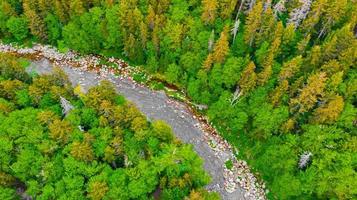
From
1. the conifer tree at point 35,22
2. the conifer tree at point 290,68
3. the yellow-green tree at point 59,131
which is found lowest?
the yellow-green tree at point 59,131

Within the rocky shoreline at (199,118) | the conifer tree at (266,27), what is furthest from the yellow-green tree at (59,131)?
the conifer tree at (266,27)

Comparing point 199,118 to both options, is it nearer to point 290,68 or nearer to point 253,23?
point 290,68

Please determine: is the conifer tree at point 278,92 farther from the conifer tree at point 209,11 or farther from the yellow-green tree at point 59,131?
the yellow-green tree at point 59,131

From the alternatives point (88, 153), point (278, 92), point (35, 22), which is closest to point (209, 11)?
point (278, 92)

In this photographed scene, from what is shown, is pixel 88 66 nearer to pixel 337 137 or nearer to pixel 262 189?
pixel 262 189

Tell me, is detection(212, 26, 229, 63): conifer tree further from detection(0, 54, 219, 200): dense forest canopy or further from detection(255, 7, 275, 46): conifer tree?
detection(0, 54, 219, 200): dense forest canopy

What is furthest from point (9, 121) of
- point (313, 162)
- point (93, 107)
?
point (313, 162)
